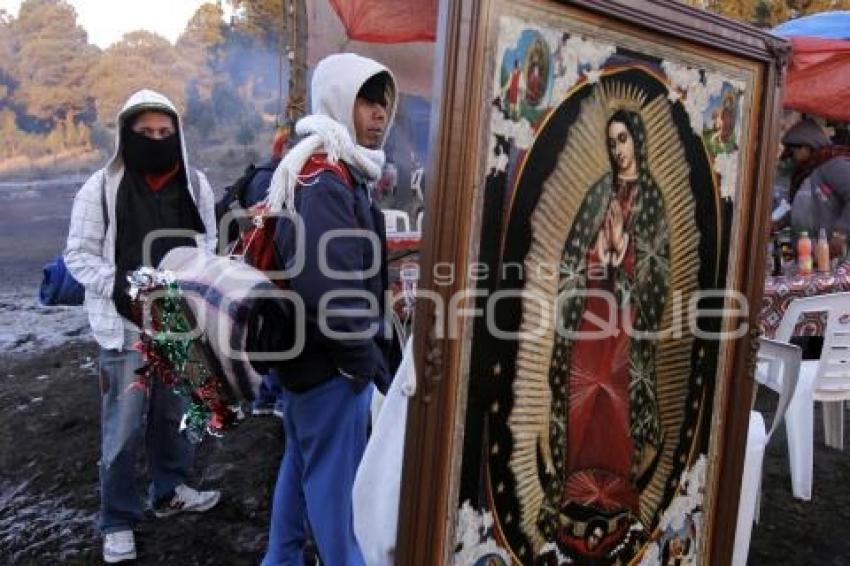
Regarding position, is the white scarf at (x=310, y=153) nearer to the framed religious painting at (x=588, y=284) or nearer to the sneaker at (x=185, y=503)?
the framed religious painting at (x=588, y=284)

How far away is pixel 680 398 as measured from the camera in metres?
1.70

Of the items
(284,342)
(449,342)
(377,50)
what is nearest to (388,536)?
(449,342)

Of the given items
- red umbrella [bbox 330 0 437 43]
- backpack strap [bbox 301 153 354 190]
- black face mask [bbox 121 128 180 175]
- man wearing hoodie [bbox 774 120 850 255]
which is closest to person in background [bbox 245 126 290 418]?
backpack strap [bbox 301 153 354 190]

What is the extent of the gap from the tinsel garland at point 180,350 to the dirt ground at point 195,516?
1253 millimetres

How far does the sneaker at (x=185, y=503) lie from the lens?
317 centimetres

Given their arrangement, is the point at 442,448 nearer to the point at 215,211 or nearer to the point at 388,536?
the point at 388,536

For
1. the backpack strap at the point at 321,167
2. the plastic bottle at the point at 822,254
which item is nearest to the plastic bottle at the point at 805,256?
the plastic bottle at the point at 822,254

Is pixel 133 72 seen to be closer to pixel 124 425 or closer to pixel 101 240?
pixel 101 240

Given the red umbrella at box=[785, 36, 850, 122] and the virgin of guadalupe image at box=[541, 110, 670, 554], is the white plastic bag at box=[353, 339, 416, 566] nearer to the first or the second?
the virgin of guadalupe image at box=[541, 110, 670, 554]

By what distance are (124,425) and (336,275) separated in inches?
54.2

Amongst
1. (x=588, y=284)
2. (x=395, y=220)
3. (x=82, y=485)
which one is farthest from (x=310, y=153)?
(x=395, y=220)

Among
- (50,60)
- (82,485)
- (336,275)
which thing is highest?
(50,60)

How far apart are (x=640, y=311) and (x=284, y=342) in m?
0.95

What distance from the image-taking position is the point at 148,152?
104 inches
